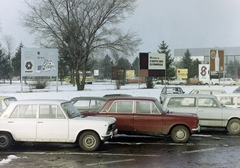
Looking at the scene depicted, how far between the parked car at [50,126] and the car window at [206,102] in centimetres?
444

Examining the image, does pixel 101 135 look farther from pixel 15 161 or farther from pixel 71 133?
pixel 15 161

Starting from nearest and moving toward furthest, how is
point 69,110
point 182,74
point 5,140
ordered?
point 5,140
point 69,110
point 182,74

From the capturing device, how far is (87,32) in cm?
3425

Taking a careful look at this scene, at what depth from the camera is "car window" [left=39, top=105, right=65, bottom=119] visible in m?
8.65

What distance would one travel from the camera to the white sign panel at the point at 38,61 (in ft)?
98.8

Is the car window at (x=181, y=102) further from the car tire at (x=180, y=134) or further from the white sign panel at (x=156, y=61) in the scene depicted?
the white sign panel at (x=156, y=61)

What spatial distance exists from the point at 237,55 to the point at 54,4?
115227 mm

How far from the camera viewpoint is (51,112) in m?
8.69

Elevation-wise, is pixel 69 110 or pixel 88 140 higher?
pixel 69 110

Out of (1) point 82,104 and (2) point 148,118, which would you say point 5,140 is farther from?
(1) point 82,104

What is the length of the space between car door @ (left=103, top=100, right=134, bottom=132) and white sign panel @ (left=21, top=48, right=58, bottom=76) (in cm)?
2190

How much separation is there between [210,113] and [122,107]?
3.81 metres

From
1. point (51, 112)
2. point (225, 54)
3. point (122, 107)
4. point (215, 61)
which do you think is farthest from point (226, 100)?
point (225, 54)

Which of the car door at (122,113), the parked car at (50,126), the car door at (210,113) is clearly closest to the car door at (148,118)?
the car door at (122,113)
